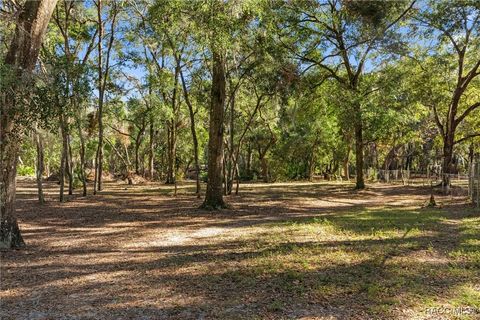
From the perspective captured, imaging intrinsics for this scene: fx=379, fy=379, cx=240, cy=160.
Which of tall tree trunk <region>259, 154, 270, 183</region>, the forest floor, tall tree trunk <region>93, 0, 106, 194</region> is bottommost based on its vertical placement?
the forest floor

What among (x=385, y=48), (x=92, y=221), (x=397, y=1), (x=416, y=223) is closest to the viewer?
(x=416, y=223)

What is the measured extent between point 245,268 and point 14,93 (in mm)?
5003

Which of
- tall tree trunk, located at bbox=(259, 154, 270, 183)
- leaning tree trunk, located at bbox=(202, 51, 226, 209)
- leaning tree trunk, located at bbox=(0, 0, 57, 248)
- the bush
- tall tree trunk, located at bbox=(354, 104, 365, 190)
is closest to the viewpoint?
leaning tree trunk, located at bbox=(0, 0, 57, 248)

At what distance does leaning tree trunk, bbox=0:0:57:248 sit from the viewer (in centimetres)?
669

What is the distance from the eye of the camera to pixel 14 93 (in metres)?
6.64

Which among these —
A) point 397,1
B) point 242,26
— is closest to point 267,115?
point 397,1

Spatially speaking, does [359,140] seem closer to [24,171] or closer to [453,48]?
[453,48]

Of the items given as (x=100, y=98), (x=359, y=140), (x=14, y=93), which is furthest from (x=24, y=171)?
(x=14, y=93)

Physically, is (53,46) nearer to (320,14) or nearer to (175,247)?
(320,14)

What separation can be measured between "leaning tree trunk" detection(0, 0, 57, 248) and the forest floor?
35.7 inches

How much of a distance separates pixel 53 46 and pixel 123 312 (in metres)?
17.1

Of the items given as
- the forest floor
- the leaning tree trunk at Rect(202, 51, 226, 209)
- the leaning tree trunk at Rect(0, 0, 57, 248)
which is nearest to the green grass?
the forest floor

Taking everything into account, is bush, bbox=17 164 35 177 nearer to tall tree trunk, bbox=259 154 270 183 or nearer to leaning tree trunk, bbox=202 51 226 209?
tall tree trunk, bbox=259 154 270 183

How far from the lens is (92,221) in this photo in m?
11.2
